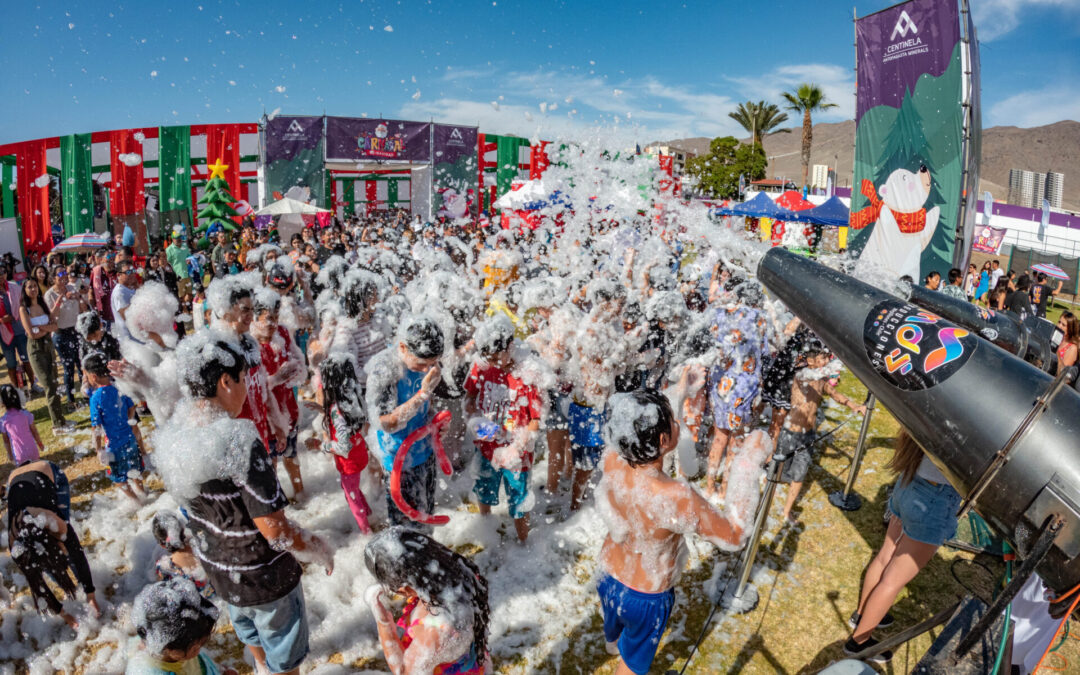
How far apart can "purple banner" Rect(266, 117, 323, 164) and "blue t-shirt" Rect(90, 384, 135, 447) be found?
18.2m

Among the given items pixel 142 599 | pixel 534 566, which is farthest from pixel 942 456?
pixel 534 566

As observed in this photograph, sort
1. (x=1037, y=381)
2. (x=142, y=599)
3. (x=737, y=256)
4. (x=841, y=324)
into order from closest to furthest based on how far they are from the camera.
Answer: (x=1037, y=381) → (x=841, y=324) → (x=142, y=599) → (x=737, y=256)

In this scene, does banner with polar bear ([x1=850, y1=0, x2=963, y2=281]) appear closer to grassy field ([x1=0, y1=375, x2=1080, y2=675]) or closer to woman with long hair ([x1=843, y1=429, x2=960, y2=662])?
grassy field ([x1=0, y1=375, x2=1080, y2=675])

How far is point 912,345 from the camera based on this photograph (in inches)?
53.6

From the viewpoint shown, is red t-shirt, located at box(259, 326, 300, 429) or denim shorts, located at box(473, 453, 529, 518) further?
red t-shirt, located at box(259, 326, 300, 429)

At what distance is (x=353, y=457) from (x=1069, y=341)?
8117 mm

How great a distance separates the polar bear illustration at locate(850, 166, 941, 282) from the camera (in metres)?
10.6

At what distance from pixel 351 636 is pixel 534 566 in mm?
1356

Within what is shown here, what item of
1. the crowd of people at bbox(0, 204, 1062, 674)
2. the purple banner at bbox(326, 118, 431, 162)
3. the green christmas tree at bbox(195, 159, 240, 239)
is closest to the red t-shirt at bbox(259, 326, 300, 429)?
the crowd of people at bbox(0, 204, 1062, 674)

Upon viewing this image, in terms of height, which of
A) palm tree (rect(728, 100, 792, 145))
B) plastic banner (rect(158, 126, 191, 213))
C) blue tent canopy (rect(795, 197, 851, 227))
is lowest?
blue tent canopy (rect(795, 197, 851, 227))

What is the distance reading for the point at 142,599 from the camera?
78.0 inches

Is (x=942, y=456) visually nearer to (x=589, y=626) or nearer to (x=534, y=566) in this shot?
(x=589, y=626)

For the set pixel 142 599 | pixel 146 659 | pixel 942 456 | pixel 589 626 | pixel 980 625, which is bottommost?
pixel 589 626

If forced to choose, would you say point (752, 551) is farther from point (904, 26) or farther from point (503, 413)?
point (904, 26)
